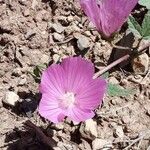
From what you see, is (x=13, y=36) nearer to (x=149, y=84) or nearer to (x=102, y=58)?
(x=102, y=58)

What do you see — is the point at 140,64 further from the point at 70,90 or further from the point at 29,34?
the point at 29,34

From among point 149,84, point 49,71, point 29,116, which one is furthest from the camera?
point 149,84

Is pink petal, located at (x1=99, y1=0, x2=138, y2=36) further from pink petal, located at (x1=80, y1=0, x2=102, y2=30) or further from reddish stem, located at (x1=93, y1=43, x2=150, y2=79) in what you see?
reddish stem, located at (x1=93, y1=43, x2=150, y2=79)

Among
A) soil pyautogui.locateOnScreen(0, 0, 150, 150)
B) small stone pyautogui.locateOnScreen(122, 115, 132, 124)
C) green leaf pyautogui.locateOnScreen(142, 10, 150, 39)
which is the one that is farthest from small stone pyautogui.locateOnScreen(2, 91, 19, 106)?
green leaf pyautogui.locateOnScreen(142, 10, 150, 39)

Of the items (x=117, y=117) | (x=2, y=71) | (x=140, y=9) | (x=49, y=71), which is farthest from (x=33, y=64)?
(x=140, y=9)

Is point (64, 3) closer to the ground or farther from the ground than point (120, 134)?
farther from the ground

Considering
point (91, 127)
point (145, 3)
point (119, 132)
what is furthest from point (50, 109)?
point (145, 3)
